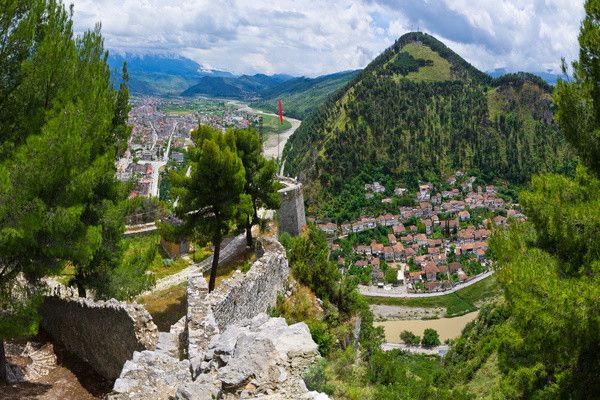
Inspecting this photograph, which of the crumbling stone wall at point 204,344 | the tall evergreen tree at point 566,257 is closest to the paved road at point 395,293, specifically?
the crumbling stone wall at point 204,344

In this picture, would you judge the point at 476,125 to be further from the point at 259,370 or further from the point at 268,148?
the point at 259,370

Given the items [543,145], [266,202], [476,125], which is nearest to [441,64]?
[476,125]

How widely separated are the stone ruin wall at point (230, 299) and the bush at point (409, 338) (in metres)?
42.0

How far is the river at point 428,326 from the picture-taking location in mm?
54906

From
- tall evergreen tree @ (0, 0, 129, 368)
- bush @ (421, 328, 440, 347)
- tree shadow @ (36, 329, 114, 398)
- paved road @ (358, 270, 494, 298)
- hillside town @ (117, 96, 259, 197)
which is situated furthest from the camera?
hillside town @ (117, 96, 259, 197)

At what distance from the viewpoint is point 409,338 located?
52188mm

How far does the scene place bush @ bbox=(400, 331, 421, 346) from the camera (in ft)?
169

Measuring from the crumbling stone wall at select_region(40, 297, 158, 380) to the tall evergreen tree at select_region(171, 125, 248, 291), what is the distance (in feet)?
12.2

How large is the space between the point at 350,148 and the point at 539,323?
105156 millimetres

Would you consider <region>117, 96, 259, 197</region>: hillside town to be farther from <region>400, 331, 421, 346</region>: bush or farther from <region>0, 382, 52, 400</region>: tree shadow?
<region>0, 382, 52, 400</region>: tree shadow

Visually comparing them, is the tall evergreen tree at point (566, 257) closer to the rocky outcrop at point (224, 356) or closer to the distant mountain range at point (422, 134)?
the rocky outcrop at point (224, 356)

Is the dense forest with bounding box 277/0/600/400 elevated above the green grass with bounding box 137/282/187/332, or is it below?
above

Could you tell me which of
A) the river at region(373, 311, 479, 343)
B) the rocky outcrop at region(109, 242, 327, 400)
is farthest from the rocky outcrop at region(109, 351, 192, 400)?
the river at region(373, 311, 479, 343)

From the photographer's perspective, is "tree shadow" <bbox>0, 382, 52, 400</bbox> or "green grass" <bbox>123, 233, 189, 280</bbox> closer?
"tree shadow" <bbox>0, 382, 52, 400</bbox>
